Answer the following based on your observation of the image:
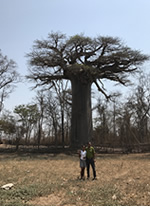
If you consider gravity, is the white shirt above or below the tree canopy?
below

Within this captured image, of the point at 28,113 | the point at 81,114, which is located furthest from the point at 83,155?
the point at 28,113

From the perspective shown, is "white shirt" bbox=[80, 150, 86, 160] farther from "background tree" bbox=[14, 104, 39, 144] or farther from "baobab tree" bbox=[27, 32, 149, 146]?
"background tree" bbox=[14, 104, 39, 144]

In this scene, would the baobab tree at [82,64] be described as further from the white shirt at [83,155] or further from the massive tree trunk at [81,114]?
the white shirt at [83,155]

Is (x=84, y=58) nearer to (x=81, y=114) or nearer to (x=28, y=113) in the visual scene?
(x=81, y=114)

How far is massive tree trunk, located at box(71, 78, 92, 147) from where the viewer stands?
15227 mm

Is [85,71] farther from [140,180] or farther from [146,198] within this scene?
[146,198]

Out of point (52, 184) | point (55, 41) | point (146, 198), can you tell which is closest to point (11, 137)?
point (55, 41)

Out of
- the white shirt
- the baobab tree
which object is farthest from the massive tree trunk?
the white shirt

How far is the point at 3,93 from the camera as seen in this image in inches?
843

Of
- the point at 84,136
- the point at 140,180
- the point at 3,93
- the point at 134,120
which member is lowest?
the point at 140,180

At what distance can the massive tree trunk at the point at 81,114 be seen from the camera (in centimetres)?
1523

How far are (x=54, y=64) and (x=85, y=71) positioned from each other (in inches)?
110

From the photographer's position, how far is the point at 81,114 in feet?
51.3

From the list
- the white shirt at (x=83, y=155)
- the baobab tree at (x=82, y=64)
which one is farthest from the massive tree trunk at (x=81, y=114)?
the white shirt at (x=83, y=155)
